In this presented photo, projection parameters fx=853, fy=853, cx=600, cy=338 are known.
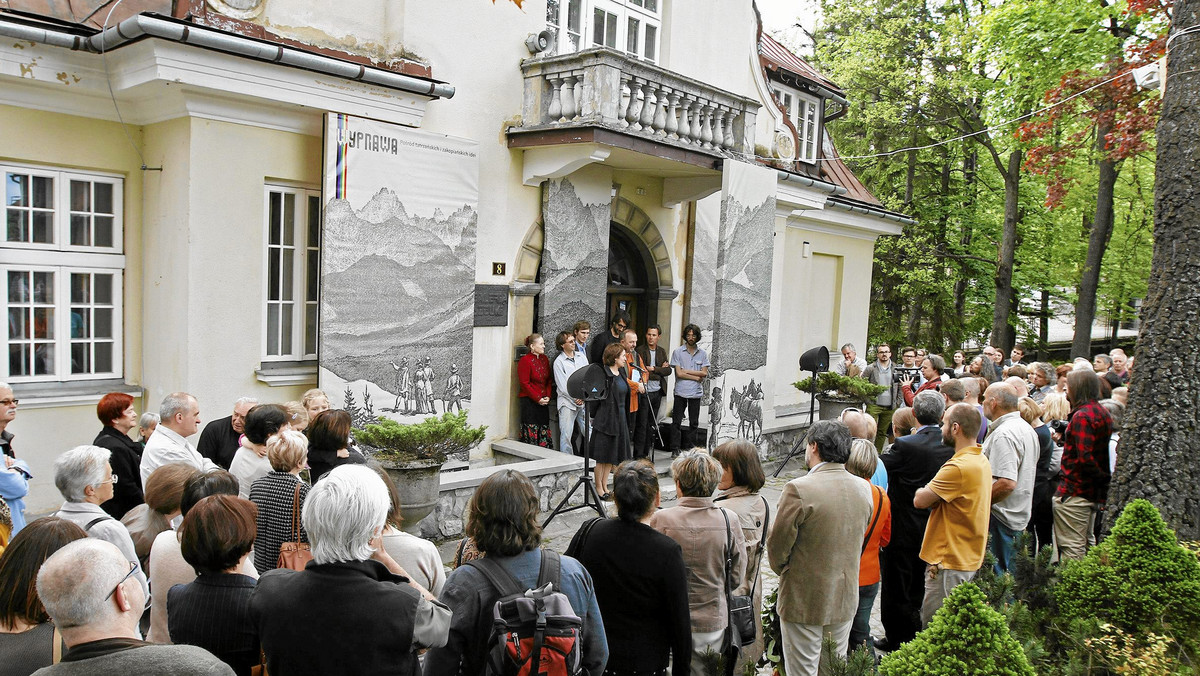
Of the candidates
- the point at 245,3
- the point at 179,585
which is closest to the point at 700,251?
the point at 245,3

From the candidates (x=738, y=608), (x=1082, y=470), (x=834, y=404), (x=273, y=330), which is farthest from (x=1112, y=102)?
(x=738, y=608)

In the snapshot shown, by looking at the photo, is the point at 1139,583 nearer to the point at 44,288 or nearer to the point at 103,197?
the point at 44,288

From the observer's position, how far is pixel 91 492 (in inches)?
157

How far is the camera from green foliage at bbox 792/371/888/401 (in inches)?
495

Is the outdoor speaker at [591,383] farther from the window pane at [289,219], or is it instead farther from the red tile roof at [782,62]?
the red tile roof at [782,62]

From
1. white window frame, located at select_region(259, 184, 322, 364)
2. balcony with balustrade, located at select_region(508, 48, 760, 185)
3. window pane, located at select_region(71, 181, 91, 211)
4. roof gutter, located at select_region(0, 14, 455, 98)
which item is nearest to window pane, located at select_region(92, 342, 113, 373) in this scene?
window pane, located at select_region(71, 181, 91, 211)

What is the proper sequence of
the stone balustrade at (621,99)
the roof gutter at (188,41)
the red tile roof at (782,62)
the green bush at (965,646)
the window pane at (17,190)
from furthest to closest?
1. the red tile roof at (782,62)
2. the stone balustrade at (621,99)
3. the window pane at (17,190)
4. the roof gutter at (188,41)
5. the green bush at (965,646)

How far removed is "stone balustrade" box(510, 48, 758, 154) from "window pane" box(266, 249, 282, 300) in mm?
3382

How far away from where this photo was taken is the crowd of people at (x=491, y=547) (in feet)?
9.11

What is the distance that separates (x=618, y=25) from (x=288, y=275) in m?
6.03

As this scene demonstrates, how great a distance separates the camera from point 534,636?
2.96 metres

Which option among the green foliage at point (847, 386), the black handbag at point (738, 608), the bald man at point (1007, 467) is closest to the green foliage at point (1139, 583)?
the bald man at point (1007, 467)

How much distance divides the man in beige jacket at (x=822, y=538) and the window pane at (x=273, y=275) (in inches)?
240

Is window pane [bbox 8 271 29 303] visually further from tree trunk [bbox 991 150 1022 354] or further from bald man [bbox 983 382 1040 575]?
tree trunk [bbox 991 150 1022 354]
